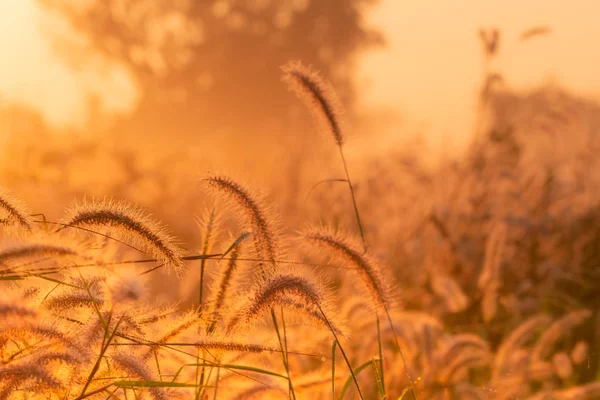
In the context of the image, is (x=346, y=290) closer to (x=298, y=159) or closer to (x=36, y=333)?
(x=36, y=333)

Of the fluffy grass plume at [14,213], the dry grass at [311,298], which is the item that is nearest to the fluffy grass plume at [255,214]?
the dry grass at [311,298]

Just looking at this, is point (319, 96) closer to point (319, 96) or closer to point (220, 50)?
point (319, 96)

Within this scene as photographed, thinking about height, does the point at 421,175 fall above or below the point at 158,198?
below

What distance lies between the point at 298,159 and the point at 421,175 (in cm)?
429

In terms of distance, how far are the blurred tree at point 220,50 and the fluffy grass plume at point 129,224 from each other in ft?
66.1

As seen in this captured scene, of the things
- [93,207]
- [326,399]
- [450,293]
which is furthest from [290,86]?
[450,293]

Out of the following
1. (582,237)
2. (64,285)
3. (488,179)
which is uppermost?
(488,179)

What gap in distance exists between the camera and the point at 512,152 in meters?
7.23

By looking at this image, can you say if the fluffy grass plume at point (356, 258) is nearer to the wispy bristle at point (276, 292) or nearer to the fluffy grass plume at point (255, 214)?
the fluffy grass plume at point (255, 214)

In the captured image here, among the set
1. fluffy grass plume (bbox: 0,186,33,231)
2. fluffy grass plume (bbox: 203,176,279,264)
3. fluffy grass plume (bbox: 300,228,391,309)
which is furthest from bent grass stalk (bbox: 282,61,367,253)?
fluffy grass plume (bbox: 0,186,33,231)

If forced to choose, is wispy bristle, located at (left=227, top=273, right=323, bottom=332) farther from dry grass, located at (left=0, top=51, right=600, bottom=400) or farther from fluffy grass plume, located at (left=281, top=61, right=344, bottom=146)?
fluffy grass plume, located at (left=281, top=61, right=344, bottom=146)

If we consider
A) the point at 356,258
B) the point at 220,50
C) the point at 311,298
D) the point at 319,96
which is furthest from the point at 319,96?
the point at 220,50

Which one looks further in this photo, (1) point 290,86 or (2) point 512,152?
(2) point 512,152

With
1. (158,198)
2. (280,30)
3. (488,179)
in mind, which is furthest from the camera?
(280,30)
